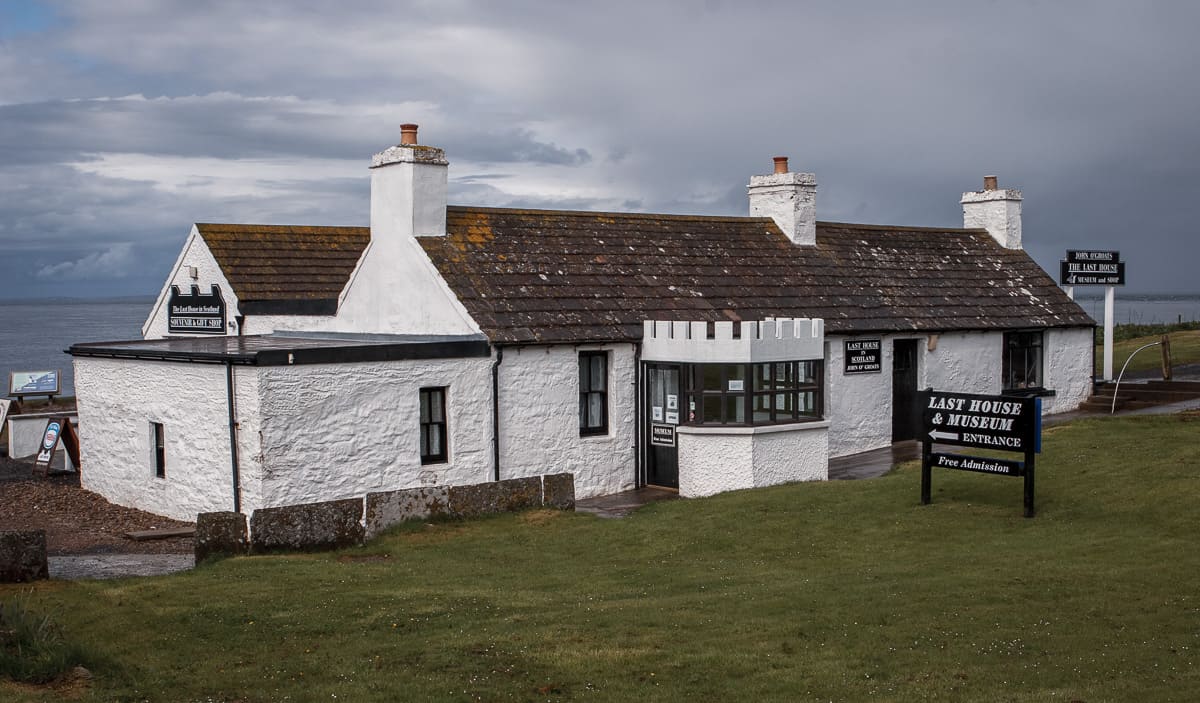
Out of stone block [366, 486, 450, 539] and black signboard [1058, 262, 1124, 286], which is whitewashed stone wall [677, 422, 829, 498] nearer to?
stone block [366, 486, 450, 539]

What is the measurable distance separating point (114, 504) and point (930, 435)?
574 inches

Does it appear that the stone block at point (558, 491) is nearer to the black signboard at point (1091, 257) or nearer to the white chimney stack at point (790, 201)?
the white chimney stack at point (790, 201)

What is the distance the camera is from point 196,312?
2970 centimetres

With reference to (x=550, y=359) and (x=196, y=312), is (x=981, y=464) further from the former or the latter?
(x=196, y=312)

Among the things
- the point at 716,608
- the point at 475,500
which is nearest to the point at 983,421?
the point at 716,608

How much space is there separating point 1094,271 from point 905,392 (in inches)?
339

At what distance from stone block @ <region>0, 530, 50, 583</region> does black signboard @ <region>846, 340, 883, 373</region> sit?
53.2 ft

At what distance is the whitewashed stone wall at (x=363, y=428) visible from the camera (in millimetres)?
17984

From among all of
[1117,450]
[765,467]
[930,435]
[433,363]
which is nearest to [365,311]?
[433,363]

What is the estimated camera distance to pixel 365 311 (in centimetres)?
2353

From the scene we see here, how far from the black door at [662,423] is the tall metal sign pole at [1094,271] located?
14.2m

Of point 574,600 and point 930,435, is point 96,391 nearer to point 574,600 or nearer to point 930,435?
point 574,600

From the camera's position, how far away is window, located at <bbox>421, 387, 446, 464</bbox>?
19.8 metres

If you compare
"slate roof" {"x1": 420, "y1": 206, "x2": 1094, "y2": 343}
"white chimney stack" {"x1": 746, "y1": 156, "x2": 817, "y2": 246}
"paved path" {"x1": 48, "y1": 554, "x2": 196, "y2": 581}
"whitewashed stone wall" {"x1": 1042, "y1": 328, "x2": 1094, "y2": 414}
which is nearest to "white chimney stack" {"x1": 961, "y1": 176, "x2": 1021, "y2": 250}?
"slate roof" {"x1": 420, "y1": 206, "x2": 1094, "y2": 343}
